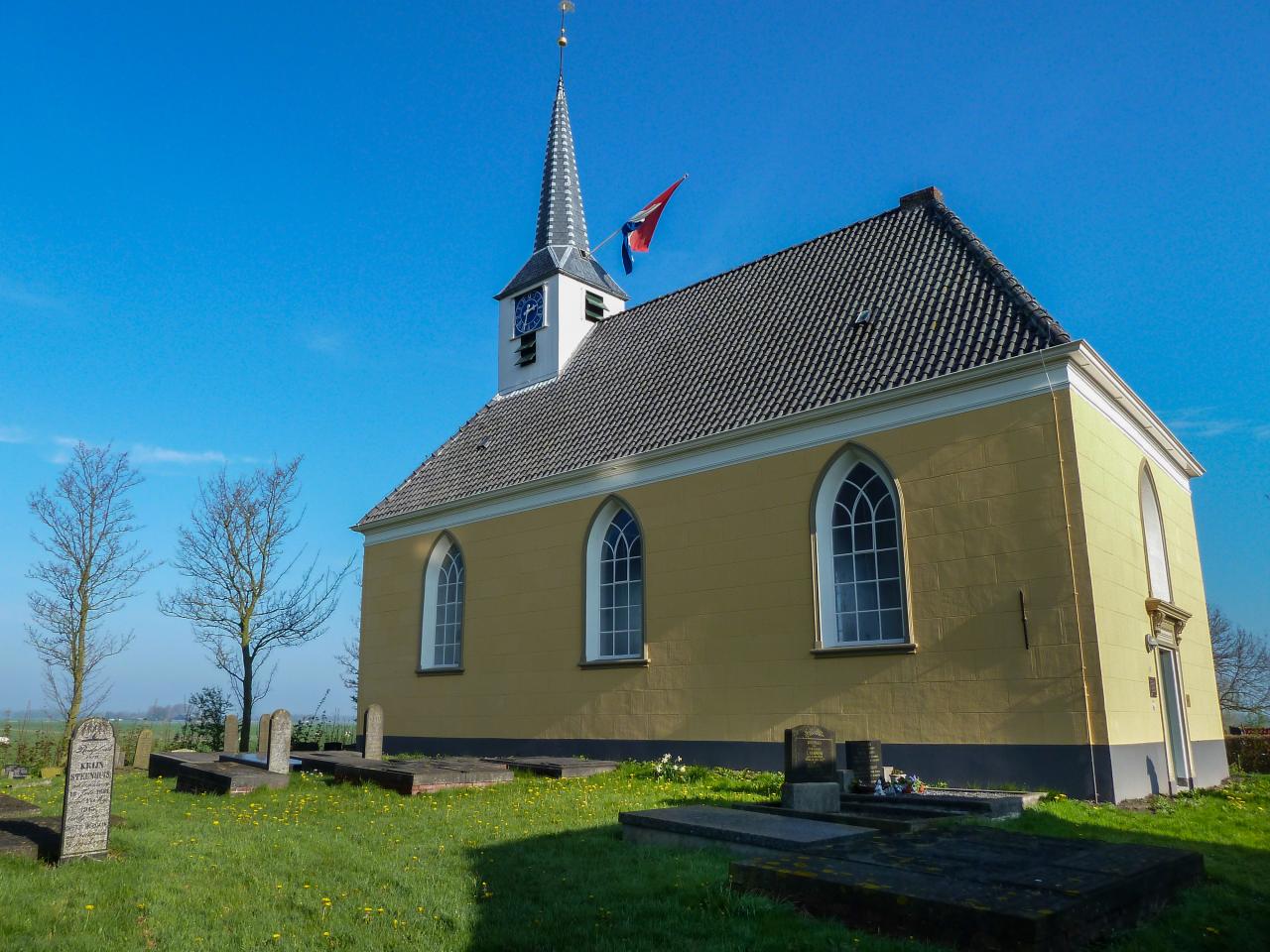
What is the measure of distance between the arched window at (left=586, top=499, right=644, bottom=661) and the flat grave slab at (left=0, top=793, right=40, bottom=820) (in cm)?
986

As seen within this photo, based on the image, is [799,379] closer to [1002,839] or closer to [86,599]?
[1002,839]

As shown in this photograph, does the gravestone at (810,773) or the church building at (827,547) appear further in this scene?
the church building at (827,547)

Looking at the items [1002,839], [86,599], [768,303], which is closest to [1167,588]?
[768,303]

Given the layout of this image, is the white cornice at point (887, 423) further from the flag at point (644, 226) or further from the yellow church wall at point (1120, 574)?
the flag at point (644, 226)

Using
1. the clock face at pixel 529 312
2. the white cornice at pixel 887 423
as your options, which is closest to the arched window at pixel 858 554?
the white cornice at pixel 887 423

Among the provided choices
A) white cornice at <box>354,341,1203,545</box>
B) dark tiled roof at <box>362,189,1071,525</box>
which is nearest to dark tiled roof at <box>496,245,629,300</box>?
dark tiled roof at <box>362,189,1071,525</box>

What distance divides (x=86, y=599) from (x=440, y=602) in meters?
12.2

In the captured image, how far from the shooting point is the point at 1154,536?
17109 mm

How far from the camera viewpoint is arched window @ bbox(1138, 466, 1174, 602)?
54.3 feet

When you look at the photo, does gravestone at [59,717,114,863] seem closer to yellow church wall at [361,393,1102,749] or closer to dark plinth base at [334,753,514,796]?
dark plinth base at [334,753,514,796]

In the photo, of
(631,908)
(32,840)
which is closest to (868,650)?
(631,908)

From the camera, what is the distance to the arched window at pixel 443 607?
2231 centimetres

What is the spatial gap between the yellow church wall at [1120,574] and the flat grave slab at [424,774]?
29.7ft

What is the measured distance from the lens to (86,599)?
89.2ft
